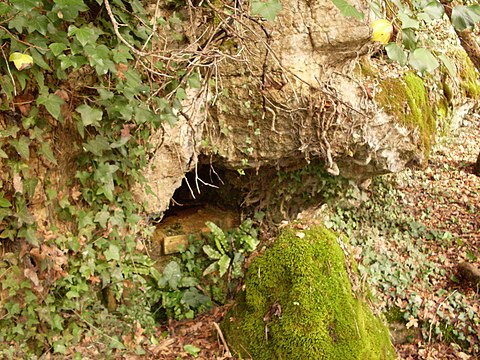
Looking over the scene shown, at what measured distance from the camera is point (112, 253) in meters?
4.03

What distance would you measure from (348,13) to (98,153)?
2606 millimetres

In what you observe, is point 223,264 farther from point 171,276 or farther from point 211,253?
point 171,276

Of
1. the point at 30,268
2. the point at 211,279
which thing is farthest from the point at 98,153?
the point at 211,279

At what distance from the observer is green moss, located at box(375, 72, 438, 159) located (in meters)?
5.62

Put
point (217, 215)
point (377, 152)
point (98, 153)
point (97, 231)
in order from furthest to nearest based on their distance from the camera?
1. point (217, 215)
2. point (377, 152)
3. point (97, 231)
4. point (98, 153)

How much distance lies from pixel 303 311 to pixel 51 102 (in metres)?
2.88

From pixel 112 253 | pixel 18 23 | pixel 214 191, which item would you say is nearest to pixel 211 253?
pixel 214 191

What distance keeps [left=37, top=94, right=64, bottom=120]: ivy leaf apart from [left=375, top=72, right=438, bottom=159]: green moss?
3.96 m

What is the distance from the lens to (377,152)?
5.79 meters

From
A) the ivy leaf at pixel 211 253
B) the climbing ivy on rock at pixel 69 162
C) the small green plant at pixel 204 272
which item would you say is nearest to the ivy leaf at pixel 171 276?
the small green plant at pixel 204 272

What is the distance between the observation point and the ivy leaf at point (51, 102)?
9.86ft

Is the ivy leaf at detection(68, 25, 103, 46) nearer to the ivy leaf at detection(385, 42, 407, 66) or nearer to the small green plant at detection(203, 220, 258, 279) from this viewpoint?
the ivy leaf at detection(385, 42, 407, 66)

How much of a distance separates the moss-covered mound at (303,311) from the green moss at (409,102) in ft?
7.02

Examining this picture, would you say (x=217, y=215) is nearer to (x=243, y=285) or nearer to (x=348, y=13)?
(x=243, y=285)
